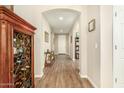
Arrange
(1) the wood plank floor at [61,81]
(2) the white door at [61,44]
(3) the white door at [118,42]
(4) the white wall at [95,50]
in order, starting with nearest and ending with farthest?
1. (3) the white door at [118,42]
2. (4) the white wall at [95,50]
3. (1) the wood plank floor at [61,81]
4. (2) the white door at [61,44]

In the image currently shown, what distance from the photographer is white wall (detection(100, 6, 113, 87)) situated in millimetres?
3260

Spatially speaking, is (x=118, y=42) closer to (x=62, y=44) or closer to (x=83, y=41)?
(x=83, y=41)


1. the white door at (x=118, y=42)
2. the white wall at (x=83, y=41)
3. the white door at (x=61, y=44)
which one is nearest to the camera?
the white door at (x=118, y=42)

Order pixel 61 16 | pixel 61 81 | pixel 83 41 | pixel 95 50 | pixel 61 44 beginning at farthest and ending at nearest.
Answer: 1. pixel 61 44
2. pixel 61 16
3. pixel 83 41
4. pixel 61 81
5. pixel 95 50

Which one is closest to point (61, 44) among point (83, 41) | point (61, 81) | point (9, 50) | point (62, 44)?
point (62, 44)

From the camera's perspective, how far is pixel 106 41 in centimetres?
328

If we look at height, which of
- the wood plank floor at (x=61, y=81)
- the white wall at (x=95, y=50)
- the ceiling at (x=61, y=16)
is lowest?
the wood plank floor at (x=61, y=81)

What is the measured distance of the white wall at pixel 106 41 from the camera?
326 centimetres

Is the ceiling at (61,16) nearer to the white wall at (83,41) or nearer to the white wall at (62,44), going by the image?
the white wall at (83,41)

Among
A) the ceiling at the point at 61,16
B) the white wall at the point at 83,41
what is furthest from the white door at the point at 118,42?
the ceiling at the point at 61,16

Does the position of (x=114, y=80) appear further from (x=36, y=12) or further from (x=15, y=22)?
(x=36, y=12)
